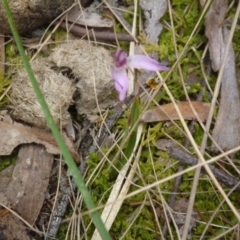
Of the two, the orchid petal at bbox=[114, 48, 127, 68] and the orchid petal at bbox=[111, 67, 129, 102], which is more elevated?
the orchid petal at bbox=[114, 48, 127, 68]

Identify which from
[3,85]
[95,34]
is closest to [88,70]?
[95,34]

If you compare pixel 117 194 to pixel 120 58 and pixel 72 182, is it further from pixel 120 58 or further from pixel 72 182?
pixel 120 58

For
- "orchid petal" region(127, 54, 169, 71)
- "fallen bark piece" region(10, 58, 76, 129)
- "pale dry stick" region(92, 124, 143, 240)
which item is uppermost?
"orchid petal" region(127, 54, 169, 71)

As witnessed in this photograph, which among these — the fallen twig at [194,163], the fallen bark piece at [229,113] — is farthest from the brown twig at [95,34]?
the fallen twig at [194,163]

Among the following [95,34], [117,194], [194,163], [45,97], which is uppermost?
[95,34]

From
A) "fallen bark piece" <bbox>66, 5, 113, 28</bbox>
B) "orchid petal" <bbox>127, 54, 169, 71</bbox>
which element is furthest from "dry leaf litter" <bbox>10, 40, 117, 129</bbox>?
"orchid petal" <bbox>127, 54, 169, 71</bbox>

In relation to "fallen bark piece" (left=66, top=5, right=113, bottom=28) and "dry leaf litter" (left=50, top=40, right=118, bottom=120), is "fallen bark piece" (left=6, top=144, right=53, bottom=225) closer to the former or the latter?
"dry leaf litter" (left=50, top=40, right=118, bottom=120)
